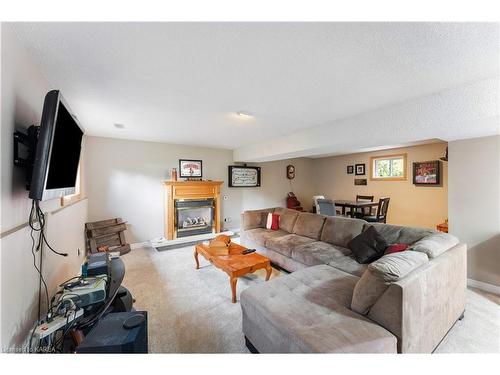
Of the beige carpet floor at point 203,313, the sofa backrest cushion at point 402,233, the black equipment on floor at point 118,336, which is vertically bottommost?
the beige carpet floor at point 203,313

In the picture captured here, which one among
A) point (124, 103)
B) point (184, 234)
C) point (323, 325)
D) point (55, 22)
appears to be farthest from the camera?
point (184, 234)

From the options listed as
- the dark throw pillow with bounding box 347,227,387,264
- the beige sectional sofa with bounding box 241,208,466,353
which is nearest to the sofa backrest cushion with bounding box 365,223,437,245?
the beige sectional sofa with bounding box 241,208,466,353

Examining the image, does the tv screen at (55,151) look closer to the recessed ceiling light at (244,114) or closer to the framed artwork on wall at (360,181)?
the recessed ceiling light at (244,114)

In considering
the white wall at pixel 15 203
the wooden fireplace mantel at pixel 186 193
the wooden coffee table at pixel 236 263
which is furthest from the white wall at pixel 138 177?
the white wall at pixel 15 203

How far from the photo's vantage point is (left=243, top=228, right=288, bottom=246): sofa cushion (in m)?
3.43

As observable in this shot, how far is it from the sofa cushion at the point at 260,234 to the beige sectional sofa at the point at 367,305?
1.33 metres

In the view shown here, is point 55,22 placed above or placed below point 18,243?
above

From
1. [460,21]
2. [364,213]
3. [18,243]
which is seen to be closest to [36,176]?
[18,243]

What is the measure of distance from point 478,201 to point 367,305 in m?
2.40

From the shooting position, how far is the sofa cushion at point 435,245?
5.40 ft

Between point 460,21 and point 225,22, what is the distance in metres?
1.28

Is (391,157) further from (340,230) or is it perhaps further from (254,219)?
(254,219)
